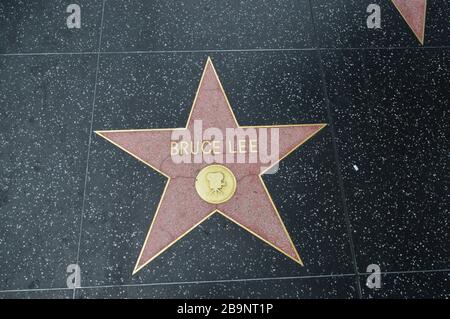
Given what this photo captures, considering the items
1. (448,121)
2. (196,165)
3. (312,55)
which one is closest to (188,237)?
(196,165)

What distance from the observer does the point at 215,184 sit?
1.33 m

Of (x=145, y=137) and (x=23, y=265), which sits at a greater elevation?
(x=145, y=137)

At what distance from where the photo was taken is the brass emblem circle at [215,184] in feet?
4.34

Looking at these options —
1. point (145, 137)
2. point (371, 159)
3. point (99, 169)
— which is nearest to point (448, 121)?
point (371, 159)

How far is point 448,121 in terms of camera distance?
4.65 ft

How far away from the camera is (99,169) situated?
1.34m

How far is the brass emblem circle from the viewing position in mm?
1322

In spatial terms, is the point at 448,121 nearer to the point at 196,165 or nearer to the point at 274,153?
the point at 274,153
